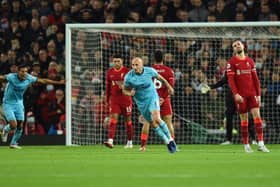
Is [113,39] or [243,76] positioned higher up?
[113,39]

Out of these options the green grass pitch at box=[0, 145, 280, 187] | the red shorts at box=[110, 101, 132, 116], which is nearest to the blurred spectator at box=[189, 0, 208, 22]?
the red shorts at box=[110, 101, 132, 116]

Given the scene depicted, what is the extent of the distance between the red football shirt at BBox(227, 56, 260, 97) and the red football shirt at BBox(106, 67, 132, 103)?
397 cm

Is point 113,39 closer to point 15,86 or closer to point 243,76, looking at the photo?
point 15,86

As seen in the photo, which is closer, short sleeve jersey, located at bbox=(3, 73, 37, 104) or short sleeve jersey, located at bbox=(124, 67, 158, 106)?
short sleeve jersey, located at bbox=(124, 67, 158, 106)

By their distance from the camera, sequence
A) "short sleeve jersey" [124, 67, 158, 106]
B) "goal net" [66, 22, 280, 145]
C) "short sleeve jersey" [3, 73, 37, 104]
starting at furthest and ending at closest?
"goal net" [66, 22, 280, 145] < "short sleeve jersey" [3, 73, 37, 104] < "short sleeve jersey" [124, 67, 158, 106]

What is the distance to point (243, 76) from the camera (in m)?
16.1

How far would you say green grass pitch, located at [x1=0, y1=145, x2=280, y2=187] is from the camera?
30.6 feet

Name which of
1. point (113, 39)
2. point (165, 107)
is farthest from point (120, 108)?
point (113, 39)

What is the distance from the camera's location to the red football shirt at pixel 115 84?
1955 centimetres

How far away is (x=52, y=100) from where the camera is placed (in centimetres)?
2256

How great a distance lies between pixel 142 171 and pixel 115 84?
28.8 feet

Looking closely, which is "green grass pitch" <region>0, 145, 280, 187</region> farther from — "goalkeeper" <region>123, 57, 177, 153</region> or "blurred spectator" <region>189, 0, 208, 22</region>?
"blurred spectator" <region>189, 0, 208, 22</region>

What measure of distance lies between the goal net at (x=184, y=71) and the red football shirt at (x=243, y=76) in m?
5.43

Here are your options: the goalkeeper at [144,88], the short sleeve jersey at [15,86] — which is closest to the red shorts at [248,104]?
the goalkeeper at [144,88]
